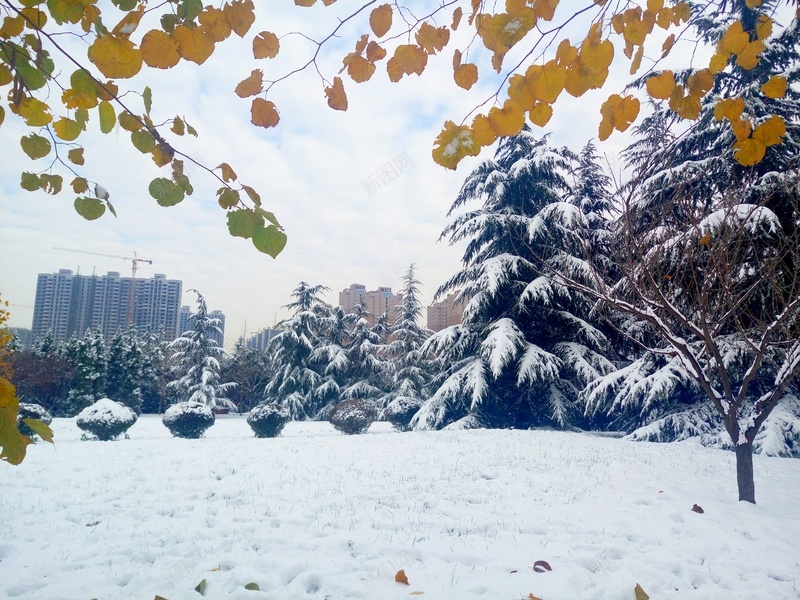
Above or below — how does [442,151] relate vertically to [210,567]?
above

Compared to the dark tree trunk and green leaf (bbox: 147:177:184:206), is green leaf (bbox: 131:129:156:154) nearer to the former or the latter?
green leaf (bbox: 147:177:184:206)

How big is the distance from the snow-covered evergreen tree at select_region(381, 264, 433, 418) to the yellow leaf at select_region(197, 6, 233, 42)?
18.3 metres

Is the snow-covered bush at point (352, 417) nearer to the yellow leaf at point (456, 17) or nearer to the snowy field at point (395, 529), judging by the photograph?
the snowy field at point (395, 529)

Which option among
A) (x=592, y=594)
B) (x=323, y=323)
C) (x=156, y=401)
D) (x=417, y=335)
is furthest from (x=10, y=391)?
(x=156, y=401)

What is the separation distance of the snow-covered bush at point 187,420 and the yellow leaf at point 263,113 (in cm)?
1041

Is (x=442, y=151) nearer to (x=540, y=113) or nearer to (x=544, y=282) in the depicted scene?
(x=540, y=113)

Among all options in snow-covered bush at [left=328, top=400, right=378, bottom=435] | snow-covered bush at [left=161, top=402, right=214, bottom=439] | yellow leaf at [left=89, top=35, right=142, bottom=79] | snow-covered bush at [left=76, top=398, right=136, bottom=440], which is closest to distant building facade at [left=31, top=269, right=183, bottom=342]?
snow-covered bush at [left=76, top=398, right=136, bottom=440]

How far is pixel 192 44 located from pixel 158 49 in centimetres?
11

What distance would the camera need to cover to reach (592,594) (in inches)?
106

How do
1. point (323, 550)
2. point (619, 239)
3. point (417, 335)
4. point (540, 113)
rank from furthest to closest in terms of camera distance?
point (417, 335) < point (619, 239) < point (323, 550) < point (540, 113)

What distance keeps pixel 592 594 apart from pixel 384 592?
118cm

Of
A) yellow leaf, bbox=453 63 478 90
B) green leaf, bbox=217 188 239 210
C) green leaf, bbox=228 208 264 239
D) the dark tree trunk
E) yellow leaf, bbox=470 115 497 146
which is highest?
yellow leaf, bbox=453 63 478 90

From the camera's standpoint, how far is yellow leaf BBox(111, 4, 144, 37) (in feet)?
5.10

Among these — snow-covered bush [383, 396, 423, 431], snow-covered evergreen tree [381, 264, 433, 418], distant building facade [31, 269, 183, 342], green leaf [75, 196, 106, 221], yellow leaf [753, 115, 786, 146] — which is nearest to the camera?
green leaf [75, 196, 106, 221]
